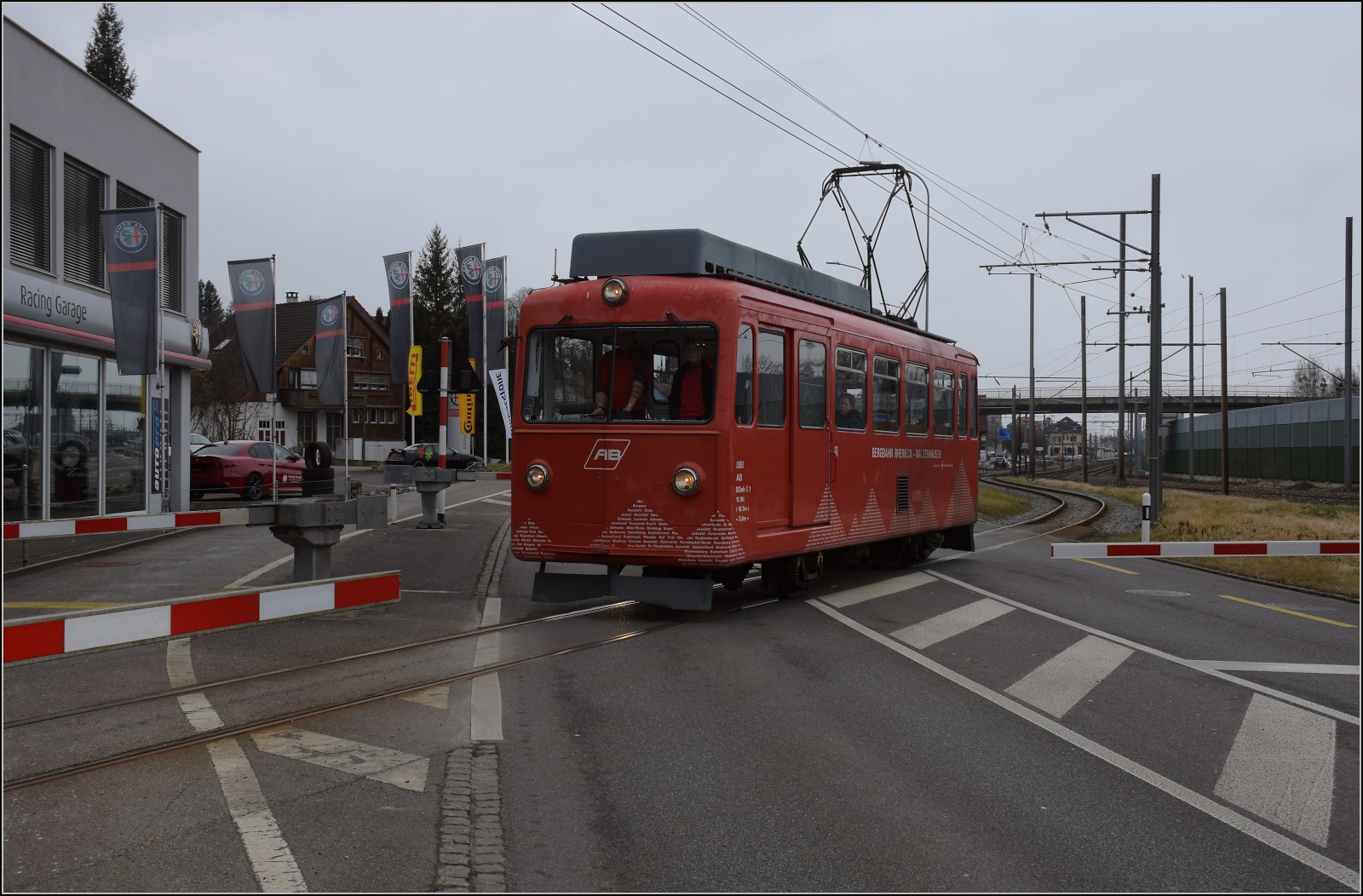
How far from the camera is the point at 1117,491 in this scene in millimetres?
44688

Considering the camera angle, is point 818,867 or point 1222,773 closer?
point 818,867

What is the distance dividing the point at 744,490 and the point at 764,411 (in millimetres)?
902

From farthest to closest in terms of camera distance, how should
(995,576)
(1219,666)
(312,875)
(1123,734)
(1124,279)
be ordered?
1. (1124,279)
2. (995,576)
3. (1219,666)
4. (1123,734)
5. (312,875)

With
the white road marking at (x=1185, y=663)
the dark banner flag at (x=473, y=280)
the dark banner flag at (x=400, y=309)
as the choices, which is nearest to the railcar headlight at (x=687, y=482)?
the white road marking at (x=1185, y=663)

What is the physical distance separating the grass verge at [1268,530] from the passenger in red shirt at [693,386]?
8.93 metres

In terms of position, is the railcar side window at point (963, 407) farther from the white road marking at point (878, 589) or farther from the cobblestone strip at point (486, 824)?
the cobblestone strip at point (486, 824)

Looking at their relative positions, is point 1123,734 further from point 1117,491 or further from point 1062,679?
point 1117,491

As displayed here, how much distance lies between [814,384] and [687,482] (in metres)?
2.39

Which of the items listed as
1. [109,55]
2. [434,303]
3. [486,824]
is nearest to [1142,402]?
[434,303]

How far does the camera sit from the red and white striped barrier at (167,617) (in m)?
6.01

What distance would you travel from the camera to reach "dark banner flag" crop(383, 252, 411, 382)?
26.6 meters

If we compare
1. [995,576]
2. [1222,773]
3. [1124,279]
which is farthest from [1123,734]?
[1124,279]

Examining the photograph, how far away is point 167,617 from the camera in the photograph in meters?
6.96

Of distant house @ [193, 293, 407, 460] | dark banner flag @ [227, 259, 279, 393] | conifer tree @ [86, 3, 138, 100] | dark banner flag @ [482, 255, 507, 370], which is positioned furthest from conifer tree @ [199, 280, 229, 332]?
dark banner flag @ [227, 259, 279, 393]
